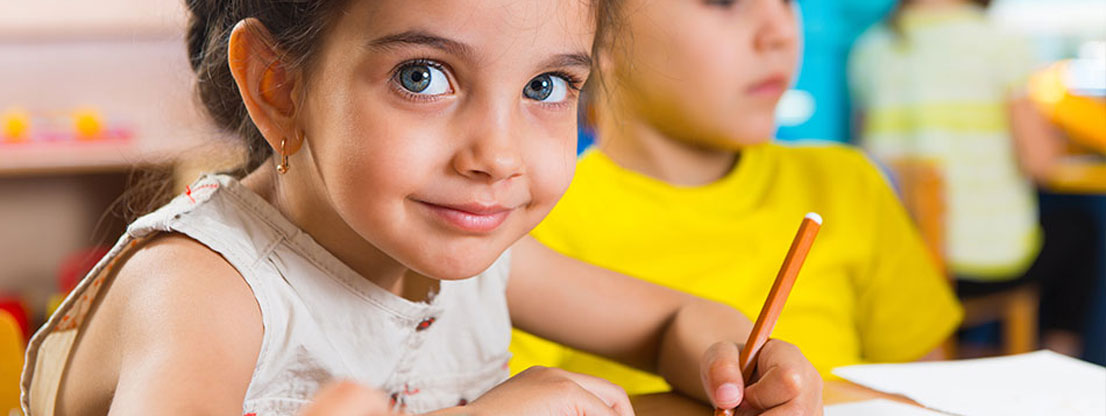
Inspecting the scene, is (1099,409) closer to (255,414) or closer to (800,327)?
(800,327)

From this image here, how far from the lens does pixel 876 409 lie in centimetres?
68

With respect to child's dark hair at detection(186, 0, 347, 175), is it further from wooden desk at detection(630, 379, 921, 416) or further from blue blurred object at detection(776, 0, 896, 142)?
blue blurred object at detection(776, 0, 896, 142)

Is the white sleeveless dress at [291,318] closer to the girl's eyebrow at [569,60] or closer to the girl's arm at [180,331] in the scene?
the girl's arm at [180,331]

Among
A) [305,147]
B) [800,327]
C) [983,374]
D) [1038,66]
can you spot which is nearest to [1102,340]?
[1038,66]

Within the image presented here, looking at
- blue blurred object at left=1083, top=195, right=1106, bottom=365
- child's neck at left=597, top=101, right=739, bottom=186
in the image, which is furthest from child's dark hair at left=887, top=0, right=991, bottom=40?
child's neck at left=597, top=101, right=739, bottom=186

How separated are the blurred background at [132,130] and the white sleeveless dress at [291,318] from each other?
225cm

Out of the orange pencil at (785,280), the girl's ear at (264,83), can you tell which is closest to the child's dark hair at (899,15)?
the orange pencil at (785,280)

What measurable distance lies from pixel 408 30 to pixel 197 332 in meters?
0.20

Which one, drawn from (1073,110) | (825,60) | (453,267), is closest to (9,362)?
(453,267)

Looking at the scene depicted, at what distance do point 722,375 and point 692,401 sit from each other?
10 centimetres

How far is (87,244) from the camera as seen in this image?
337 cm

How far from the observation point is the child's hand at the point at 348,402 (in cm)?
36

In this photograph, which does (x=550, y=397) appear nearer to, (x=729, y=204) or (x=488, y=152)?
(x=488, y=152)

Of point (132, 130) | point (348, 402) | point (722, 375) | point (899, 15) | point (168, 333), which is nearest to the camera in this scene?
point (348, 402)
